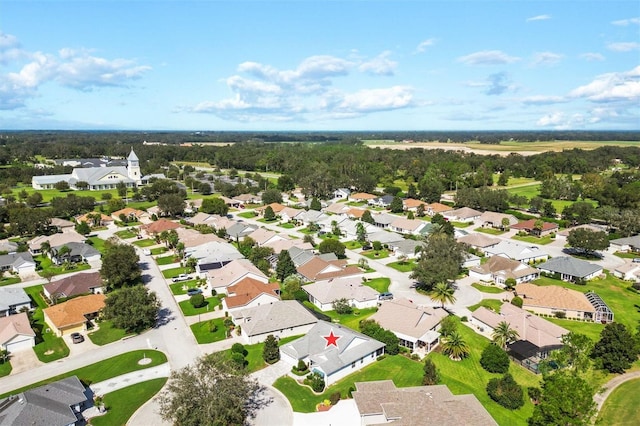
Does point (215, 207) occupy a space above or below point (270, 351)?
above

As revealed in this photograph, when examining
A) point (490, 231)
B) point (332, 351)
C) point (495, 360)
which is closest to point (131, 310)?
point (332, 351)

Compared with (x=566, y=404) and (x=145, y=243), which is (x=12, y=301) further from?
(x=566, y=404)

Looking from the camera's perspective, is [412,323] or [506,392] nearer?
[506,392]

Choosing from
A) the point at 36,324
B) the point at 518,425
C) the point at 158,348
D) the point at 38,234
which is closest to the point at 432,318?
the point at 518,425

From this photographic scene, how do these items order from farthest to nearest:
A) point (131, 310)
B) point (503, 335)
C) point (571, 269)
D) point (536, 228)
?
point (536, 228) → point (571, 269) → point (131, 310) → point (503, 335)

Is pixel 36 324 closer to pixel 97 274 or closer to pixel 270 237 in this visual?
pixel 97 274

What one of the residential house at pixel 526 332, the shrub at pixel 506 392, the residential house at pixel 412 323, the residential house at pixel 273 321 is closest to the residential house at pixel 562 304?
the residential house at pixel 526 332
